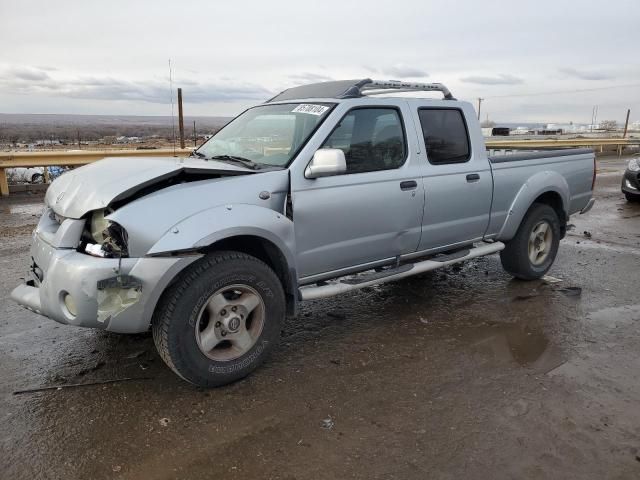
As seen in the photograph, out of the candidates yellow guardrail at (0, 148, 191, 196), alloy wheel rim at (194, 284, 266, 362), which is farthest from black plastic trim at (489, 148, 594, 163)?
yellow guardrail at (0, 148, 191, 196)

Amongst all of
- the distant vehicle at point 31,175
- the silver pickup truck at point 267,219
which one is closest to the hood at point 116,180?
the silver pickup truck at point 267,219

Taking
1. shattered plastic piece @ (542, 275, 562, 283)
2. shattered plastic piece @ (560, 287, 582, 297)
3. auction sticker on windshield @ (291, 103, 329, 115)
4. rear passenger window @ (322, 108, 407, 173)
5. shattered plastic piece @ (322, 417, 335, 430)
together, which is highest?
auction sticker on windshield @ (291, 103, 329, 115)

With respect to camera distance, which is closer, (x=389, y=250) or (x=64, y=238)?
(x=64, y=238)

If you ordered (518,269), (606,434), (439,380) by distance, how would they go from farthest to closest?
(518,269), (439,380), (606,434)

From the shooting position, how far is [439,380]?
355 centimetres

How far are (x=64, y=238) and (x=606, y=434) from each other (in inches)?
132

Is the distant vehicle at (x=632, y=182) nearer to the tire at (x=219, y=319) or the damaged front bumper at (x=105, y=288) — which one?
the tire at (x=219, y=319)

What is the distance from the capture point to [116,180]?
3.27 meters

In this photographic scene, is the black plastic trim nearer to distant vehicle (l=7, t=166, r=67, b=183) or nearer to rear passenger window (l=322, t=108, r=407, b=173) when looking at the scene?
rear passenger window (l=322, t=108, r=407, b=173)

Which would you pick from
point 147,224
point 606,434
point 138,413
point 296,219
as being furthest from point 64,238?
point 606,434

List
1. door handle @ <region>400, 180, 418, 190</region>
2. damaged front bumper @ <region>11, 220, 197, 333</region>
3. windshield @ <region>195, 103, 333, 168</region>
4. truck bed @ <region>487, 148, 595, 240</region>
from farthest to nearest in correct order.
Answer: truck bed @ <region>487, 148, 595, 240</region>
door handle @ <region>400, 180, 418, 190</region>
windshield @ <region>195, 103, 333, 168</region>
damaged front bumper @ <region>11, 220, 197, 333</region>

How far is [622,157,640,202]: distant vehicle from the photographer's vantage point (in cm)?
1110

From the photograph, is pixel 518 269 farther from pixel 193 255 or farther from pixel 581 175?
pixel 193 255

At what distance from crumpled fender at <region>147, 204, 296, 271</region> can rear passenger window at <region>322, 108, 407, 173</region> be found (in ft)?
2.60
